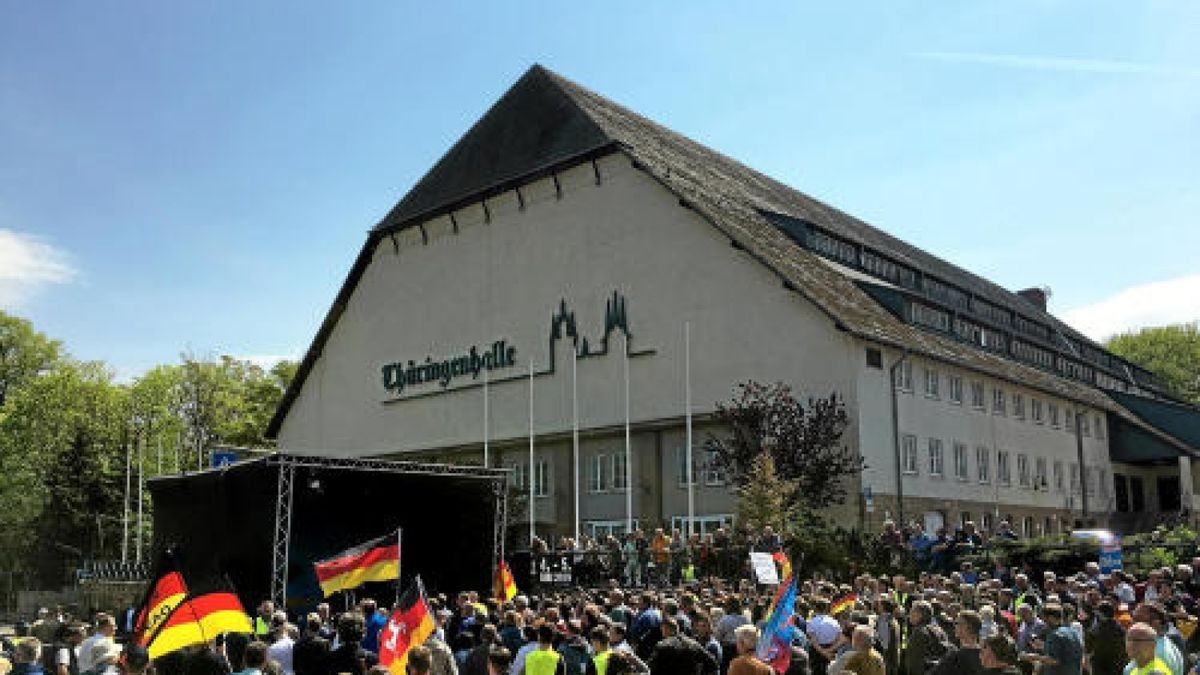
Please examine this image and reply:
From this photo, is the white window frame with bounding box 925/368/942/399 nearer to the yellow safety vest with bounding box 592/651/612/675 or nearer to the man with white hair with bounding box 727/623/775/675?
the yellow safety vest with bounding box 592/651/612/675

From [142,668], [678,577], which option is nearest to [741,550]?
[678,577]

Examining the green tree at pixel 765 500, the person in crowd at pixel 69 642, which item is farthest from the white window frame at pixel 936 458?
the person in crowd at pixel 69 642

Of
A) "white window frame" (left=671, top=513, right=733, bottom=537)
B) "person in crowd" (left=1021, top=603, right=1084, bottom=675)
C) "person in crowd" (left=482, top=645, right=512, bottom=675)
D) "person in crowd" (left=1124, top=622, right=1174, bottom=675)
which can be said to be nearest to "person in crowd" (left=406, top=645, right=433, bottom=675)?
"person in crowd" (left=482, top=645, right=512, bottom=675)

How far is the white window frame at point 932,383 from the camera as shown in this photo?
40.3 metres

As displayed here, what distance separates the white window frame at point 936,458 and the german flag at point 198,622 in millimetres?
31015

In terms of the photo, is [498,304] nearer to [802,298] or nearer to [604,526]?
[604,526]

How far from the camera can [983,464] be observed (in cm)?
4366

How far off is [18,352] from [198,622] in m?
63.9

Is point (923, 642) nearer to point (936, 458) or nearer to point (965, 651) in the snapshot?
point (965, 651)

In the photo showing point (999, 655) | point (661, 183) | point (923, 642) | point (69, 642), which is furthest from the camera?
point (661, 183)

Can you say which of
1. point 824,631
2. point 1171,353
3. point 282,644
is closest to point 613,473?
point 824,631

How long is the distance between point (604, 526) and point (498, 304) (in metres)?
10.0

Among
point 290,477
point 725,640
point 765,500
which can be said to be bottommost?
point 725,640

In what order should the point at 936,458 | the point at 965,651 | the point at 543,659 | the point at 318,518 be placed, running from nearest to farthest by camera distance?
the point at 965,651
the point at 543,659
the point at 318,518
the point at 936,458
